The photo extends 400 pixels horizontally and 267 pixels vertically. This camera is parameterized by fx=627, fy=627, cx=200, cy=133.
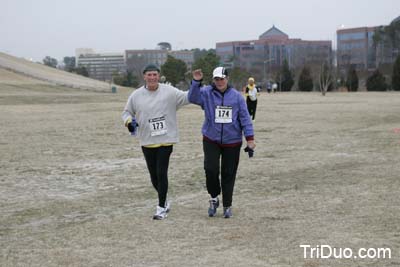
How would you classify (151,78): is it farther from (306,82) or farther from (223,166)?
(306,82)

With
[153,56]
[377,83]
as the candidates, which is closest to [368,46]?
[377,83]

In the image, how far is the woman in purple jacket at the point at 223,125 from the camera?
24.1ft

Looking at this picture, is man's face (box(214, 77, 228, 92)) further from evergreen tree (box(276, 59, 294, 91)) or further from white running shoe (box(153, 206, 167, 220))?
evergreen tree (box(276, 59, 294, 91))

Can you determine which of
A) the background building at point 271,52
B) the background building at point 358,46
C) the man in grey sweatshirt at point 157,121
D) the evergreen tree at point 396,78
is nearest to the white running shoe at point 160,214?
the man in grey sweatshirt at point 157,121

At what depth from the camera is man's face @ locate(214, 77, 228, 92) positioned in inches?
287

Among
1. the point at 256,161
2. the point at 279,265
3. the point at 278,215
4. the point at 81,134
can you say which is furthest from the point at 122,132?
the point at 279,265

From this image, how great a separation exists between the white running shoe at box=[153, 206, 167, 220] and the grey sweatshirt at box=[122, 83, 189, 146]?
80 cm

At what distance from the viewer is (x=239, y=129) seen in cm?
750

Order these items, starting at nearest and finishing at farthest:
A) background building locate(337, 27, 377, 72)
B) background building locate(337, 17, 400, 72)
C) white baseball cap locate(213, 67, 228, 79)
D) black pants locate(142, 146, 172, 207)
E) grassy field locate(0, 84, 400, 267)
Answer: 1. grassy field locate(0, 84, 400, 267)
2. white baseball cap locate(213, 67, 228, 79)
3. black pants locate(142, 146, 172, 207)
4. background building locate(337, 17, 400, 72)
5. background building locate(337, 27, 377, 72)

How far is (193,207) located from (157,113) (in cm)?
144

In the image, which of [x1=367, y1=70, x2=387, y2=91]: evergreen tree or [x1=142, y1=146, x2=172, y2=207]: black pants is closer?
[x1=142, y1=146, x2=172, y2=207]: black pants

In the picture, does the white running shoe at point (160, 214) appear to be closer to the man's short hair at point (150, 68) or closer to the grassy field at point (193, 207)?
the grassy field at point (193, 207)

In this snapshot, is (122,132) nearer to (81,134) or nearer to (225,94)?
(81,134)

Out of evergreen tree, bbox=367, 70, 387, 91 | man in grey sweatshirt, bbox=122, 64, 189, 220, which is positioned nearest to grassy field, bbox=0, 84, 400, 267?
man in grey sweatshirt, bbox=122, 64, 189, 220
